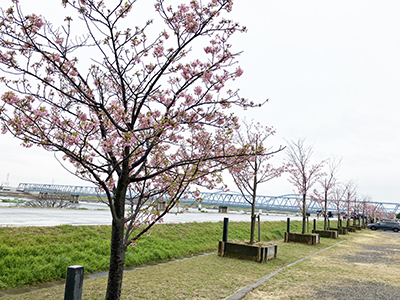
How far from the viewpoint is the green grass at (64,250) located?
719 cm

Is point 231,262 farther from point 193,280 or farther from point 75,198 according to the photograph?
point 75,198

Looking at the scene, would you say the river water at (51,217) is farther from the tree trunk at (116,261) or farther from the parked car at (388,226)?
the parked car at (388,226)

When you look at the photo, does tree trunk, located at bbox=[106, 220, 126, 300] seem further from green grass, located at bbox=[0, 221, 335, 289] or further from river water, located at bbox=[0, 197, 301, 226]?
green grass, located at bbox=[0, 221, 335, 289]

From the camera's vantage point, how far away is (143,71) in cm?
561

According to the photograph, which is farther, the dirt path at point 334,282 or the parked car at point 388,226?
the parked car at point 388,226

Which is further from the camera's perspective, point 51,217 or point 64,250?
point 51,217

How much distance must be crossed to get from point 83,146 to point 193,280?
15.5 feet

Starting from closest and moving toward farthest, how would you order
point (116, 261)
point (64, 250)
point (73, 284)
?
point (73, 284), point (116, 261), point (64, 250)

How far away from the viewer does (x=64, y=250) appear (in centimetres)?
877

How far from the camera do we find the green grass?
7.19 metres

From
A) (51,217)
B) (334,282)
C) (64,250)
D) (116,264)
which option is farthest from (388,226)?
(116,264)

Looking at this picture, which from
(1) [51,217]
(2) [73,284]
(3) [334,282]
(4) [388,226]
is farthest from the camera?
(4) [388,226]

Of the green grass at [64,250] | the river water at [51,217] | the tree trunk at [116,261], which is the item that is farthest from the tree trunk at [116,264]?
the green grass at [64,250]

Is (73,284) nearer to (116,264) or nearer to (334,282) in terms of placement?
(116,264)
